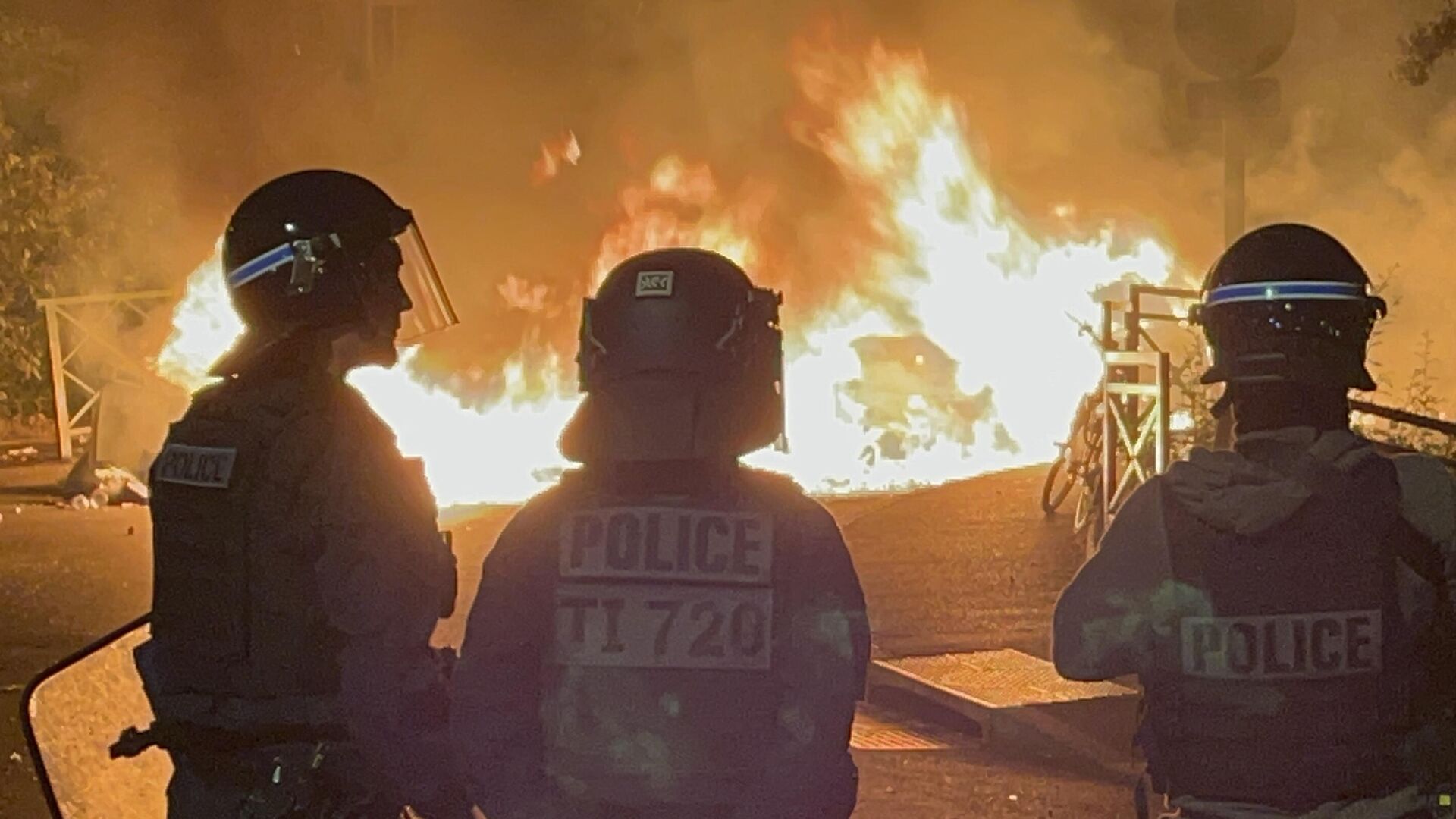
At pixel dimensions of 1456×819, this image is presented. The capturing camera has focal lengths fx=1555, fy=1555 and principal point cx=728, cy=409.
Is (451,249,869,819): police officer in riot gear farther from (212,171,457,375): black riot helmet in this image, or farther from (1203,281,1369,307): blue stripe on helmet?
(1203,281,1369,307): blue stripe on helmet

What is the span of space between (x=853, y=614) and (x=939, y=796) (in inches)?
163

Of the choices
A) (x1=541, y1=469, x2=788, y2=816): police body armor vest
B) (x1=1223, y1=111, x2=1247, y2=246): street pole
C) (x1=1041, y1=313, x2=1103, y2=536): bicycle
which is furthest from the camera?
(x1=1223, y1=111, x2=1247, y2=246): street pole

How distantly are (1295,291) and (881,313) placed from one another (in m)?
17.8

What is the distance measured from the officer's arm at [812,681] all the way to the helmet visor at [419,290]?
3.60 feet

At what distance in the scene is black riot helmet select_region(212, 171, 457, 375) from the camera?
301 cm

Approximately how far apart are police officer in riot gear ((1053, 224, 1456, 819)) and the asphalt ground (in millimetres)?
3703

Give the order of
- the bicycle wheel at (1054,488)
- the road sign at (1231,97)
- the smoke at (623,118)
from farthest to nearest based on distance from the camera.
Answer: the smoke at (623,118), the road sign at (1231,97), the bicycle wheel at (1054,488)

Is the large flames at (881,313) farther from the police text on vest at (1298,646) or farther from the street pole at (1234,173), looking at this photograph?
the police text on vest at (1298,646)

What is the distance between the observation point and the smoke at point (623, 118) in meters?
20.5

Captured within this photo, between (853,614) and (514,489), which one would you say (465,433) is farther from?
(853,614)

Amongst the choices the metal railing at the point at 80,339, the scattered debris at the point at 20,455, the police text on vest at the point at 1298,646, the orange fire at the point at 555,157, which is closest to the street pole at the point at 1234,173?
the orange fire at the point at 555,157

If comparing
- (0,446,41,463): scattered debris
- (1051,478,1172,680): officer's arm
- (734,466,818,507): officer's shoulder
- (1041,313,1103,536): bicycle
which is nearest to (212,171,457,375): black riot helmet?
(734,466,818,507): officer's shoulder

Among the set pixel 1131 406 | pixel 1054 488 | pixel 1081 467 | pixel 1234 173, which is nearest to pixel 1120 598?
pixel 1131 406

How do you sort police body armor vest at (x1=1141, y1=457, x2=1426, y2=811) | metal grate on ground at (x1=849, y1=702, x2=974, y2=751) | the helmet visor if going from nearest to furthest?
police body armor vest at (x1=1141, y1=457, x2=1426, y2=811), the helmet visor, metal grate on ground at (x1=849, y1=702, x2=974, y2=751)
